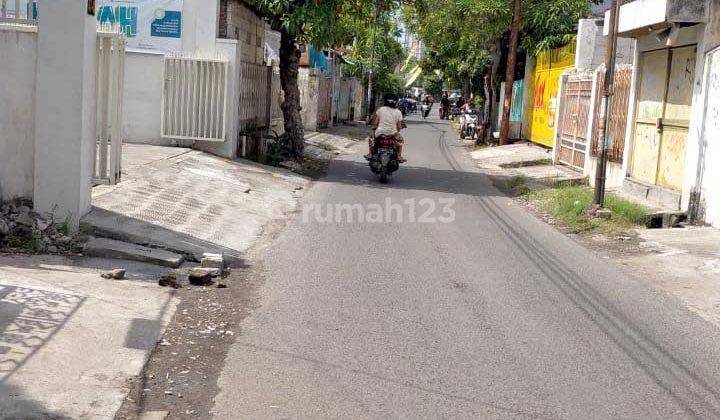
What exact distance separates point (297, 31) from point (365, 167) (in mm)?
5010

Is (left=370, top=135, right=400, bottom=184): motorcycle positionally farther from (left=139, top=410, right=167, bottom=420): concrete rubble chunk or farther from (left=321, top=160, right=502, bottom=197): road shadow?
(left=139, top=410, right=167, bottom=420): concrete rubble chunk

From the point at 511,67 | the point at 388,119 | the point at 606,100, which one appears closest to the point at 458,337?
the point at 606,100

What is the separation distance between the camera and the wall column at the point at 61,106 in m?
8.91

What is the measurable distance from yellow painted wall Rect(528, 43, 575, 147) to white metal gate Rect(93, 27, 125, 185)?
18015mm

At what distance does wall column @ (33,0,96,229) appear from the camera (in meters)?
8.91

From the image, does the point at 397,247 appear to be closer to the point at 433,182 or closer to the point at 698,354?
the point at 698,354

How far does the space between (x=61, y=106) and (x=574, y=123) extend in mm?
16311

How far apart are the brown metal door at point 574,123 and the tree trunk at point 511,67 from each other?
5151 mm

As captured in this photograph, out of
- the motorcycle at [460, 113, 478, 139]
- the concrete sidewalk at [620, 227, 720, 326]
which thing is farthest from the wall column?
the motorcycle at [460, 113, 478, 139]

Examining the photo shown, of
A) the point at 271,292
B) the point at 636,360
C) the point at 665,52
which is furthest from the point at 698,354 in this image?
the point at 665,52

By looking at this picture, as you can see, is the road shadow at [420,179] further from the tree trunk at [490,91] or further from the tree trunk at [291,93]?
the tree trunk at [490,91]

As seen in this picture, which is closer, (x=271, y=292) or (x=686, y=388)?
(x=686, y=388)

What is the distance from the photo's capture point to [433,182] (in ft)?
62.3

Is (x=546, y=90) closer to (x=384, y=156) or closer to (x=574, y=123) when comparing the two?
(x=574, y=123)
